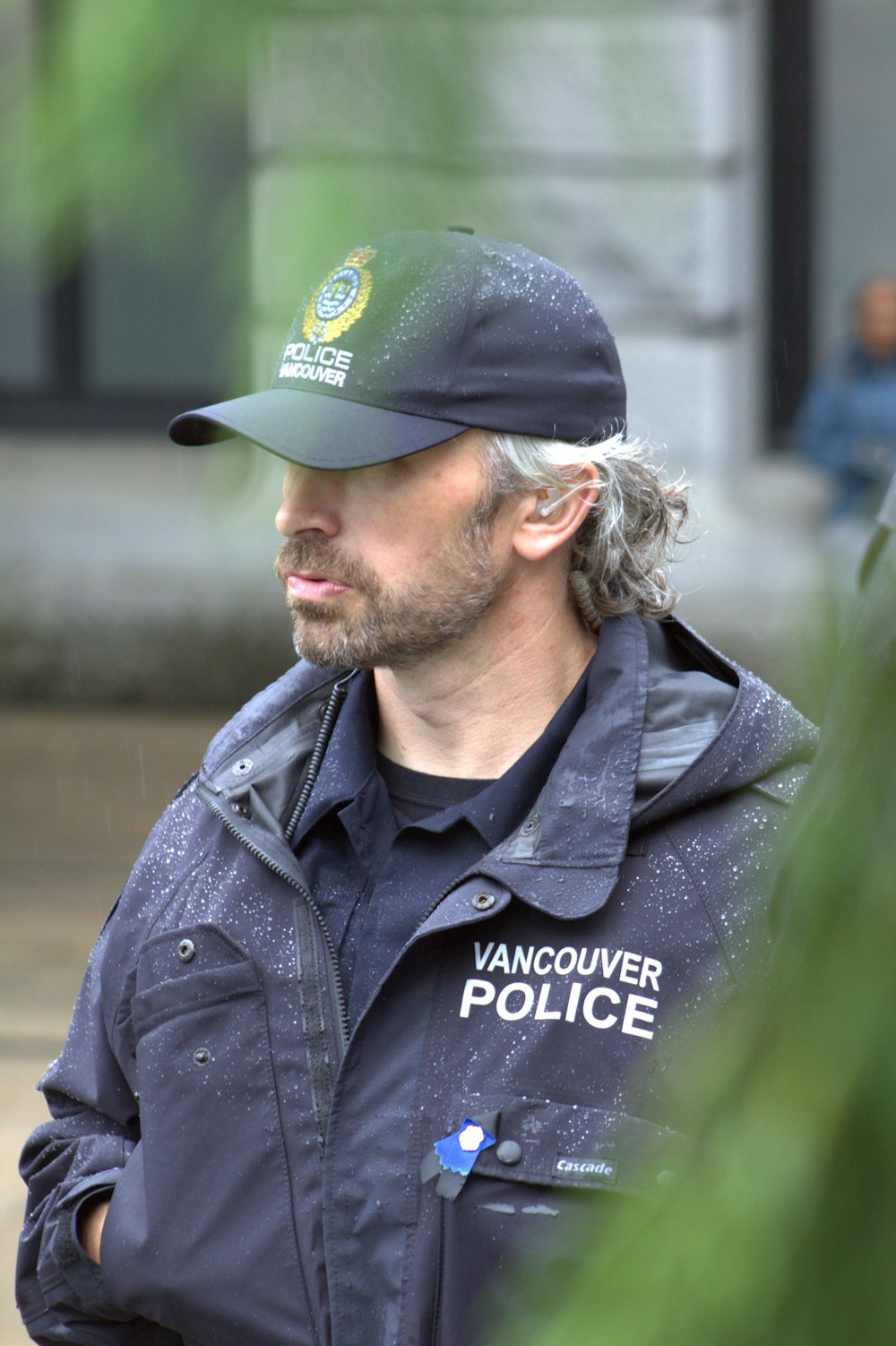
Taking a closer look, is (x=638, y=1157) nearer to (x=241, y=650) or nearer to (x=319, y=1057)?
(x=241, y=650)

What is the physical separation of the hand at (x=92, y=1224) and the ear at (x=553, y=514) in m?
0.88

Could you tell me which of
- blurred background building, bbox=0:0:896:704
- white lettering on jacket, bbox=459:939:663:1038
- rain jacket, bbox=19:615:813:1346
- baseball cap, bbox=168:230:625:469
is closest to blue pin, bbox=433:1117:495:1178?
rain jacket, bbox=19:615:813:1346

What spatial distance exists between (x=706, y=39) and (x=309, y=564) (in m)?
1.33

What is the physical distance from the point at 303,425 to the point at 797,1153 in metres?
0.32

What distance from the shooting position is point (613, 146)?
0.42 metres

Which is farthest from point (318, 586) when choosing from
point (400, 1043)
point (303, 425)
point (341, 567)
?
point (303, 425)

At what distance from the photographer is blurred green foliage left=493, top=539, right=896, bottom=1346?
42cm

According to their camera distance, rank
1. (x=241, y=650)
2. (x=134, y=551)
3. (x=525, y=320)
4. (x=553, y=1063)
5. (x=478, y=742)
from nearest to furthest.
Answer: (x=134, y=551)
(x=241, y=650)
(x=553, y=1063)
(x=525, y=320)
(x=478, y=742)

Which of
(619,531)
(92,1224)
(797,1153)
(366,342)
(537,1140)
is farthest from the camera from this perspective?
(619,531)

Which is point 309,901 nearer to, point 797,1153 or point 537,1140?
point 537,1140

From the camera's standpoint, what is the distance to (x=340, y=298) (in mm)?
502

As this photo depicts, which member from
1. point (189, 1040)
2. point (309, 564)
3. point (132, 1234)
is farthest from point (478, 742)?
point (132, 1234)

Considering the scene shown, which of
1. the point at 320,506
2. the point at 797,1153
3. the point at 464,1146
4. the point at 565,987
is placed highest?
the point at 797,1153

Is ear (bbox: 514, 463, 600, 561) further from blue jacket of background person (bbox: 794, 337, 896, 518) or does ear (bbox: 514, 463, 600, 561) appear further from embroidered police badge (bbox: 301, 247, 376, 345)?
embroidered police badge (bbox: 301, 247, 376, 345)
